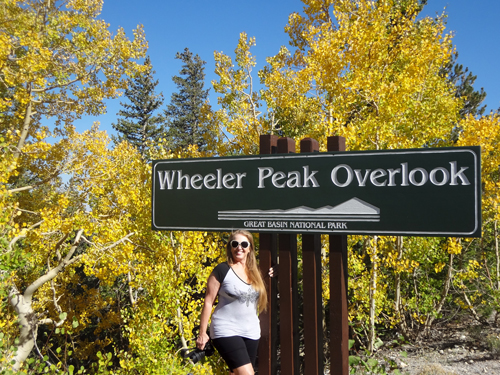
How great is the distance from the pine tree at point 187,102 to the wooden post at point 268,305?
31.8 m

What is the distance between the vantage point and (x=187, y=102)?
37.4 m

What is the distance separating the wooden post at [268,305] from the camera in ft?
9.56

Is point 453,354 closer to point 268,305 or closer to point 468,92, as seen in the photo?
point 268,305

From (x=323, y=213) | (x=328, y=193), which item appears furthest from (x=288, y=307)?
(x=328, y=193)

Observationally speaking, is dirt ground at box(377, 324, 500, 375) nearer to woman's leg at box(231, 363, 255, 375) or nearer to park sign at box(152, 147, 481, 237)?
woman's leg at box(231, 363, 255, 375)

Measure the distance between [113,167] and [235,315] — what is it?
24.7ft

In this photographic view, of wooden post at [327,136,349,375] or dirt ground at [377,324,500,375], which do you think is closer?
wooden post at [327,136,349,375]

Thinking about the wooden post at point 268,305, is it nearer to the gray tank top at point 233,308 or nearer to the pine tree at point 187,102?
the gray tank top at point 233,308

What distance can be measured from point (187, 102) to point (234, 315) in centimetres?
3663

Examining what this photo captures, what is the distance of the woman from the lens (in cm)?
252

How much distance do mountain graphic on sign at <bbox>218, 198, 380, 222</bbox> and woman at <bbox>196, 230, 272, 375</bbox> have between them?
352 millimetres

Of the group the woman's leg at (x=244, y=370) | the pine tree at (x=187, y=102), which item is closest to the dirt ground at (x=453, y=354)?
the woman's leg at (x=244, y=370)

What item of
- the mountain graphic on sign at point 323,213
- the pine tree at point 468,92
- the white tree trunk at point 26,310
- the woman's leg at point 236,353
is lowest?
the white tree trunk at point 26,310

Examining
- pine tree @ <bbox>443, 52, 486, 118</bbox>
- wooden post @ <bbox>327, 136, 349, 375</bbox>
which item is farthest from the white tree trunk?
pine tree @ <bbox>443, 52, 486, 118</bbox>
